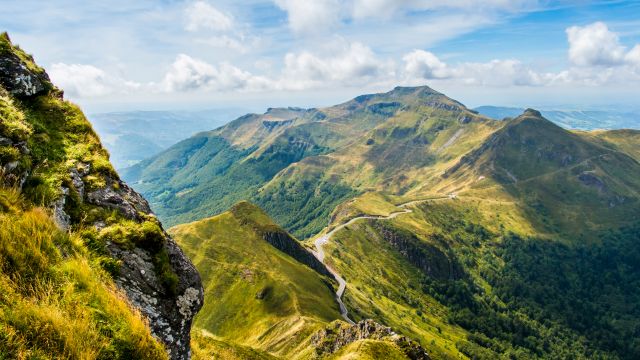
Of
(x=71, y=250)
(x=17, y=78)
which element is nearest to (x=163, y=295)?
(x=71, y=250)

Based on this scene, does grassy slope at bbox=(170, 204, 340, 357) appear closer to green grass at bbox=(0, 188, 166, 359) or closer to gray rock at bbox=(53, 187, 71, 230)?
gray rock at bbox=(53, 187, 71, 230)

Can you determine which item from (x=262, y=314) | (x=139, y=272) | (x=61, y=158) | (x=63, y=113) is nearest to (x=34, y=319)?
(x=139, y=272)

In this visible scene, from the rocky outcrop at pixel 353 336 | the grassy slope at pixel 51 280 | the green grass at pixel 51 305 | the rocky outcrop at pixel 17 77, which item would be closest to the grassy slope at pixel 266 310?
the rocky outcrop at pixel 353 336

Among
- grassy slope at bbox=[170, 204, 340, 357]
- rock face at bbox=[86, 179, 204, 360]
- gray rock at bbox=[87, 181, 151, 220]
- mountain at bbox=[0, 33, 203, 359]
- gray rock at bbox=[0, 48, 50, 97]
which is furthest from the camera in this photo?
grassy slope at bbox=[170, 204, 340, 357]

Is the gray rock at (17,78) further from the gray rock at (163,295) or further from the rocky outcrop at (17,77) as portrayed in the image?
the gray rock at (163,295)

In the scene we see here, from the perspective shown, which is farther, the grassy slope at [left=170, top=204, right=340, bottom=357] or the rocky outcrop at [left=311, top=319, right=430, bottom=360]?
the grassy slope at [left=170, top=204, right=340, bottom=357]

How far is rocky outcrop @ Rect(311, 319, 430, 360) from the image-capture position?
6906 centimetres

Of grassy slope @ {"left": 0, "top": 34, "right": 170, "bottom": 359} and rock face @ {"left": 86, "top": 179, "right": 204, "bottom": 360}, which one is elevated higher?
grassy slope @ {"left": 0, "top": 34, "right": 170, "bottom": 359}

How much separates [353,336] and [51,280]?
Result: 301 feet

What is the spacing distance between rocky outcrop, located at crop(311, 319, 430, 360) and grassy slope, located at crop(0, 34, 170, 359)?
6354 cm

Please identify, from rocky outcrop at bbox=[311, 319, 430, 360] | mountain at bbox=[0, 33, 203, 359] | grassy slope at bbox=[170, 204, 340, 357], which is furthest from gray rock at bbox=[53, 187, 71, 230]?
grassy slope at bbox=[170, 204, 340, 357]

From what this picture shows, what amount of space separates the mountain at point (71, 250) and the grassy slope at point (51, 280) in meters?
0.03

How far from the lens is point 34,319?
317 inches

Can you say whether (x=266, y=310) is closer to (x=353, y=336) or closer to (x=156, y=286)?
(x=353, y=336)
